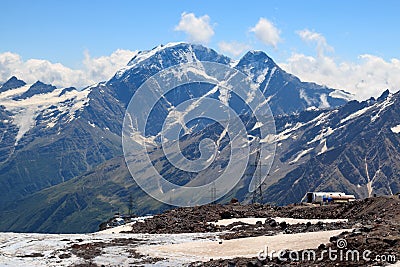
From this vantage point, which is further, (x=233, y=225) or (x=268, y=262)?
(x=233, y=225)

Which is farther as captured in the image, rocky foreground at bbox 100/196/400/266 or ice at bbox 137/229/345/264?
ice at bbox 137/229/345/264

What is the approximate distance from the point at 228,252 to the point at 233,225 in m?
27.4

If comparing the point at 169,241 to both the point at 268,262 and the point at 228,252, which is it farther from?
the point at 268,262

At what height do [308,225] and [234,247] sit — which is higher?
[308,225]

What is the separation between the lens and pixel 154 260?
201ft

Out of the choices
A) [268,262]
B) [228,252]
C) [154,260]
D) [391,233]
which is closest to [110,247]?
[154,260]

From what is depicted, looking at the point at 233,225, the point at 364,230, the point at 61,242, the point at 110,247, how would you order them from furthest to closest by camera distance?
the point at 233,225
the point at 61,242
the point at 110,247
the point at 364,230

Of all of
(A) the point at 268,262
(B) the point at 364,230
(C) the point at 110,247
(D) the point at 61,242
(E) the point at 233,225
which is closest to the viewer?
(A) the point at 268,262

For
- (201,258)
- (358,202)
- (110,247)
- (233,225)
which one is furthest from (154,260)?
(358,202)

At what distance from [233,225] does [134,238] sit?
50.1ft

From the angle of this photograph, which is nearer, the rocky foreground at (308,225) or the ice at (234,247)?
the rocky foreground at (308,225)

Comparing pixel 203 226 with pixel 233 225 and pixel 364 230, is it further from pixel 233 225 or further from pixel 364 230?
pixel 364 230

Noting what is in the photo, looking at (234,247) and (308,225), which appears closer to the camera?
(234,247)

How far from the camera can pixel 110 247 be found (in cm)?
7231
